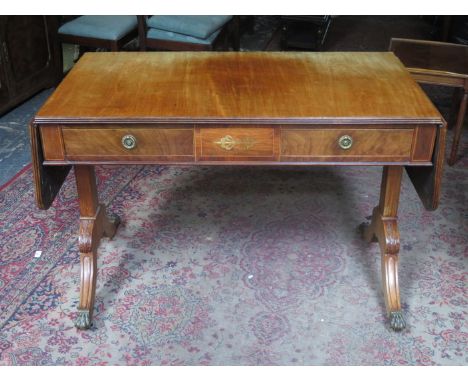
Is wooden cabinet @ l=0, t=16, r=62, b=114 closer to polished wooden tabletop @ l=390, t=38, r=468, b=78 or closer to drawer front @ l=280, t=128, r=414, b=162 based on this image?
polished wooden tabletop @ l=390, t=38, r=468, b=78

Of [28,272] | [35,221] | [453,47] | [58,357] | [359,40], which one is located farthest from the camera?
[359,40]

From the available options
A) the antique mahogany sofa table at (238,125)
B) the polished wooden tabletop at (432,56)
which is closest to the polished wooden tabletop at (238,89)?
the antique mahogany sofa table at (238,125)

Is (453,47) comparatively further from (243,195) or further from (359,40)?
(359,40)

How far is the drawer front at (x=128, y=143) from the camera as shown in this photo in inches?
63.9

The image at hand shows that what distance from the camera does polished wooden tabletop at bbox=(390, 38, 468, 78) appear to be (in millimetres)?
2961

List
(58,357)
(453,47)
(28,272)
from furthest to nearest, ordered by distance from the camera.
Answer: (453,47) < (28,272) < (58,357)

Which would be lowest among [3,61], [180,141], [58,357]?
[58,357]

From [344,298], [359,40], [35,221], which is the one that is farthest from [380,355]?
Result: [359,40]

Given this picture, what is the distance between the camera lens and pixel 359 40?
5305mm

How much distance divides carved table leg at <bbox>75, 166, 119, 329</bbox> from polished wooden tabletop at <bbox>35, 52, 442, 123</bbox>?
0.31 meters

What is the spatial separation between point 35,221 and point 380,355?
1575 millimetres

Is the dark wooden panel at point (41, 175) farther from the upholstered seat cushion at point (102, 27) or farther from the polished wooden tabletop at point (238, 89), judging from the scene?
the upholstered seat cushion at point (102, 27)

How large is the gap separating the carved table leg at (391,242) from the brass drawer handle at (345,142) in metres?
0.32

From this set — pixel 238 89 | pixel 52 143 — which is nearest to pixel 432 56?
pixel 238 89
